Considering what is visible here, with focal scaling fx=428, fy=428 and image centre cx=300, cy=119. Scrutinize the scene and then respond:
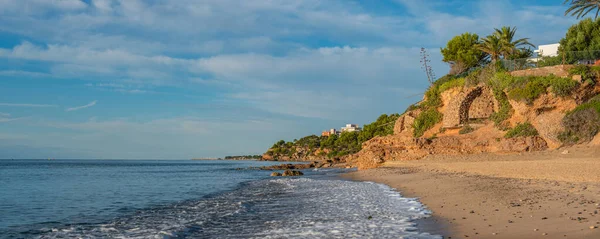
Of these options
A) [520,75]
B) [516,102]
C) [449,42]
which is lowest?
[516,102]

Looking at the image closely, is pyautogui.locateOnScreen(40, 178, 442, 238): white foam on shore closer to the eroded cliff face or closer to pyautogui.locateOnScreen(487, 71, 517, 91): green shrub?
the eroded cliff face

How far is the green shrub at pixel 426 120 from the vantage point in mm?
37688

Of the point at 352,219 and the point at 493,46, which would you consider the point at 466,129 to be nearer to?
the point at 493,46

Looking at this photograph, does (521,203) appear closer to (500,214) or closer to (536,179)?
(500,214)

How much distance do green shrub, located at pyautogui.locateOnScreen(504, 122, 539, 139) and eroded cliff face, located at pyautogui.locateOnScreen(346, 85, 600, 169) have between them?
318 mm

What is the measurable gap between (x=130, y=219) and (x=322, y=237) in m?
6.70

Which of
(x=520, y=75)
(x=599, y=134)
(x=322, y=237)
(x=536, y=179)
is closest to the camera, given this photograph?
(x=322, y=237)

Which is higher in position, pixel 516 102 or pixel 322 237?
pixel 516 102

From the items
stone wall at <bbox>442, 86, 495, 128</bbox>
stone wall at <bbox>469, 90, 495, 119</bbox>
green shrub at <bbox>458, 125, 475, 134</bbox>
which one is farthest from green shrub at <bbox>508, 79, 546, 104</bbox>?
green shrub at <bbox>458, 125, 475, 134</bbox>

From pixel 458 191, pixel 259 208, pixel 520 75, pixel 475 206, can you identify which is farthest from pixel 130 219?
pixel 520 75

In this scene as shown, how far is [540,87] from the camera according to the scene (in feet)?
91.5

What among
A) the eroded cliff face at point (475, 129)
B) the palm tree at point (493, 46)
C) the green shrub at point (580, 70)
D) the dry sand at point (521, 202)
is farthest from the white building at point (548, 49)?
the dry sand at point (521, 202)

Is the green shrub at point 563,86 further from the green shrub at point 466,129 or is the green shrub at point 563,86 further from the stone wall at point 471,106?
the green shrub at point 466,129

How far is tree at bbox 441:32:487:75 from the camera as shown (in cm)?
4406
